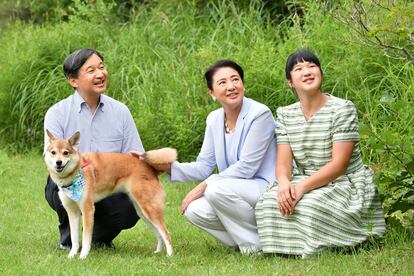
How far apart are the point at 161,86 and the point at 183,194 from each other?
76.8 inches

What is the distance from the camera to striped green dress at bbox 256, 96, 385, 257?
542cm

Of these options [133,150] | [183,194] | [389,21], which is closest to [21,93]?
[183,194]

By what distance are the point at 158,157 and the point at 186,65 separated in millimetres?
4101

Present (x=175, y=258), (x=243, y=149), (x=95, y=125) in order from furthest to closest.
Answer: (x=95, y=125) < (x=243, y=149) < (x=175, y=258)

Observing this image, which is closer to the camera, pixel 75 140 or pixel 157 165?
pixel 75 140

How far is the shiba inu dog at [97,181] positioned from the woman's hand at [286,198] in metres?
0.81

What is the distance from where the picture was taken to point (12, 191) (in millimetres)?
8758

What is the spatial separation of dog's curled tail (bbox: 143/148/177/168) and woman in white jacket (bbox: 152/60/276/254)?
0.07 metres

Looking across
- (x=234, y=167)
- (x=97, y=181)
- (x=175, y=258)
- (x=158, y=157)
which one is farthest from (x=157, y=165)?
(x=175, y=258)

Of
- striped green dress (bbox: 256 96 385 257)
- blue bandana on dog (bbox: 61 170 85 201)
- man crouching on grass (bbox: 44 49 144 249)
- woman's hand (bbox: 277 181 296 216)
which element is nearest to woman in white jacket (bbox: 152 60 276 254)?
striped green dress (bbox: 256 96 385 257)

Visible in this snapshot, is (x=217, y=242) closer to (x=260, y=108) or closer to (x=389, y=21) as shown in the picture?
(x=260, y=108)

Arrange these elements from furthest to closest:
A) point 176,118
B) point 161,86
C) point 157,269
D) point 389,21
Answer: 1. point 161,86
2. point 176,118
3. point 157,269
4. point 389,21

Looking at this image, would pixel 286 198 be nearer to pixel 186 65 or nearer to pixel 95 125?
pixel 95 125

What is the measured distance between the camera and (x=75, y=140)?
565cm
